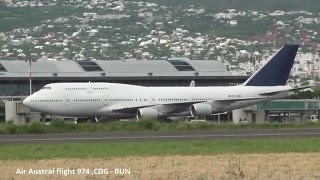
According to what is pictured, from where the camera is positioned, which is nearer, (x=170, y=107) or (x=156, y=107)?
(x=156, y=107)

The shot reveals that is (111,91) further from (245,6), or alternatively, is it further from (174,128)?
(245,6)

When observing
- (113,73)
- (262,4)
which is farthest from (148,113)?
(262,4)

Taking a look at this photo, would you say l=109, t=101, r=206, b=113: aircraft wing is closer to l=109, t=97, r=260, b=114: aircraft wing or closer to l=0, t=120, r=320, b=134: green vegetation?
l=109, t=97, r=260, b=114: aircraft wing

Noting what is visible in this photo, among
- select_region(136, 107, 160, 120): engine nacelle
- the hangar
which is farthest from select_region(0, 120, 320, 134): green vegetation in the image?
the hangar

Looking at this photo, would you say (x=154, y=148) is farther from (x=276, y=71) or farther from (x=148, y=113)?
(x=276, y=71)

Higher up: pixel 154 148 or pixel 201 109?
pixel 201 109

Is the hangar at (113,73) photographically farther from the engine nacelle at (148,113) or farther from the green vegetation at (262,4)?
the engine nacelle at (148,113)

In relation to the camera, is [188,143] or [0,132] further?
[0,132]

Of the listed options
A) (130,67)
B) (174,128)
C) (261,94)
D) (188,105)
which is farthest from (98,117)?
(130,67)
